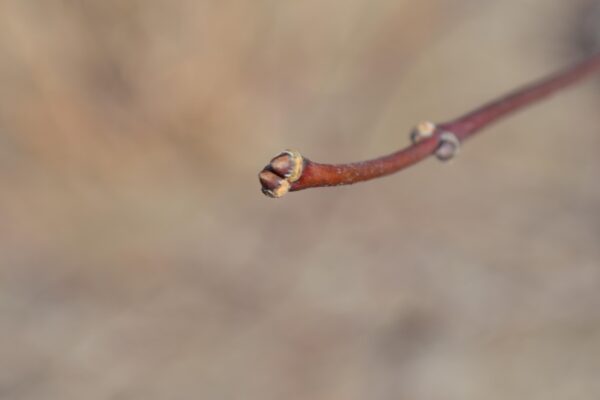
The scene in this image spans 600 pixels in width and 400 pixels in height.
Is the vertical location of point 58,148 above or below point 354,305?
above

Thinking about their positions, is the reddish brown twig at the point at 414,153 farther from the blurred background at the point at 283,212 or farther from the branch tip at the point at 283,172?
the blurred background at the point at 283,212

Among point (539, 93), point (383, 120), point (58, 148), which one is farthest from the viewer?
point (383, 120)

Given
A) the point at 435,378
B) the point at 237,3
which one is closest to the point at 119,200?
the point at 237,3

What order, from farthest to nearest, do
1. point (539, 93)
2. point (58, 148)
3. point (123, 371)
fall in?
point (58, 148), point (123, 371), point (539, 93)

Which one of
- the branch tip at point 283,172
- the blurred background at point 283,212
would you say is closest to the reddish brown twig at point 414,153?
the branch tip at point 283,172

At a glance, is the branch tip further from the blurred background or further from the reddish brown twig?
the blurred background

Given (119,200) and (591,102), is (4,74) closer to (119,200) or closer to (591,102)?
(119,200)
